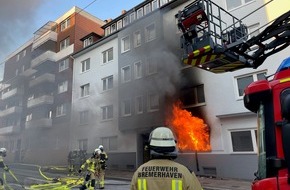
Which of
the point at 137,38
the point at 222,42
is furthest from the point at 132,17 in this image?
the point at 222,42

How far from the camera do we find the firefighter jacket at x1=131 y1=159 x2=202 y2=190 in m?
1.81

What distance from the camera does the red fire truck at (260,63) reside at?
83.9 inches

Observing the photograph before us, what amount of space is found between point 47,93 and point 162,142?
91.2ft

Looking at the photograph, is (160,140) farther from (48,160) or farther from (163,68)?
(48,160)

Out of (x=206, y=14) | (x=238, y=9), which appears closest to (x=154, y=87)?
(x=238, y=9)

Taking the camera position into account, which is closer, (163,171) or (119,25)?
(163,171)

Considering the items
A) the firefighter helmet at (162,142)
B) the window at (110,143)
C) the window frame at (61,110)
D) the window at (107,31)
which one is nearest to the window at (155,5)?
the window at (107,31)

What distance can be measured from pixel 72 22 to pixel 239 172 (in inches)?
890

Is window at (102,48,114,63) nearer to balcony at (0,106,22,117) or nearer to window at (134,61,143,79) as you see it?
window at (134,61,143,79)

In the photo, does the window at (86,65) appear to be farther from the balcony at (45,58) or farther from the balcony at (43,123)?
the balcony at (43,123)

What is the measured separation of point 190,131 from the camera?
43.9 ft

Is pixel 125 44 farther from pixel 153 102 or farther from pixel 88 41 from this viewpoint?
pixel 88 41

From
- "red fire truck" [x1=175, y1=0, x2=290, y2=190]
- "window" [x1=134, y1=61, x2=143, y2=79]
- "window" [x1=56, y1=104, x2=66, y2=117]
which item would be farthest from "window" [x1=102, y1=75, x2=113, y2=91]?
"red fire truck" [x1=175, y1=0, x2=290, y2=190]

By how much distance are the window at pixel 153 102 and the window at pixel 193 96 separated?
7.40 feet
